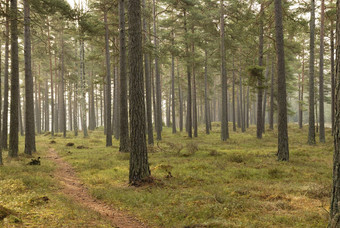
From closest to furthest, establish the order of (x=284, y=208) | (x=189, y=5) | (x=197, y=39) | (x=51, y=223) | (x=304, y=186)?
(x=51, y=223) < (x=284, y=208) < (x=304, y=186) < (x=189, y=5) < (x=197, y=39)

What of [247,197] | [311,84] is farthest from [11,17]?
[311,84]

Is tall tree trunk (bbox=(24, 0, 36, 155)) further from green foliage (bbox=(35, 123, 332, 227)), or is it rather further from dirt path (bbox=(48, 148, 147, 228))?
green foliage (bbox=(35, 123, 332, 227))

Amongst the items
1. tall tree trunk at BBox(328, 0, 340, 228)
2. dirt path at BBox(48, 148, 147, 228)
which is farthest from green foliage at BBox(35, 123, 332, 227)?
tall tree trunk at BBox(328, 0, 340, 228)

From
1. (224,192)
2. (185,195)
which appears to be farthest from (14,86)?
(224,192)

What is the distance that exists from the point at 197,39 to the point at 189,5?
14.3 feet

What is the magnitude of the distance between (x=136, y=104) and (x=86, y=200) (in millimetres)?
3420

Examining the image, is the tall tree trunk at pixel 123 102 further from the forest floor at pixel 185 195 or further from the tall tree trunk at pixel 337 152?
the tall tree trunk at pixel 337 152

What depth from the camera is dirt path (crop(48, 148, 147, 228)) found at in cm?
524

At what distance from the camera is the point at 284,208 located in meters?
5.41

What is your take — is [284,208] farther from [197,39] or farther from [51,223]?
[197,39]

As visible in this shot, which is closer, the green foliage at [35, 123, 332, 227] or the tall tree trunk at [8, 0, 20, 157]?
the green foliage at [35, 123, 332, 227]

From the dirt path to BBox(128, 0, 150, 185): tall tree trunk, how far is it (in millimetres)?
1558

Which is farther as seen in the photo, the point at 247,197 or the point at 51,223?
the point at 247,197

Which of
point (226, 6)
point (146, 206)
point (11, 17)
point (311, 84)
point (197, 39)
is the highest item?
point (226, 6)
